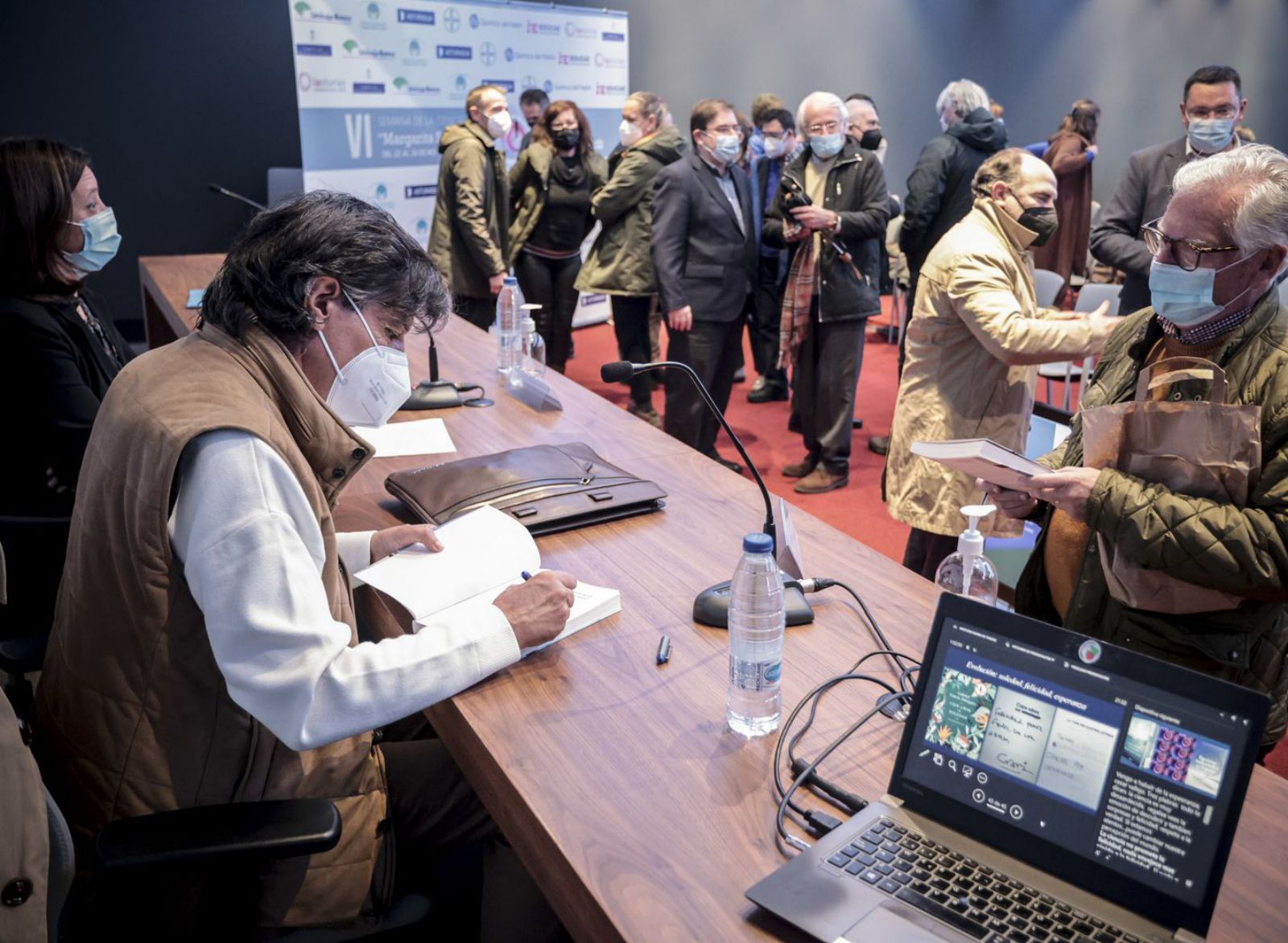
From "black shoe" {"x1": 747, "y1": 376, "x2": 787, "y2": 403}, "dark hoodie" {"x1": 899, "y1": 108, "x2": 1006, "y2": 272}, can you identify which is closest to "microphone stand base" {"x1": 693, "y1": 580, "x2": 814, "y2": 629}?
"dark hoodie" {"x1": 899, "y1": 108, "x2": 1006, "y2": 272}

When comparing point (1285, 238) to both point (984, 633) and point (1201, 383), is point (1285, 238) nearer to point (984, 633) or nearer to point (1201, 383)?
point (1201, 383)

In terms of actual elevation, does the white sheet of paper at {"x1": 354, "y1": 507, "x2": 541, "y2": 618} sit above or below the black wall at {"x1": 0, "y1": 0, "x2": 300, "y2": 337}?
below

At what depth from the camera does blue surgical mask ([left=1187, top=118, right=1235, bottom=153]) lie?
370 cm

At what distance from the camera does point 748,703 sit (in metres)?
1.37

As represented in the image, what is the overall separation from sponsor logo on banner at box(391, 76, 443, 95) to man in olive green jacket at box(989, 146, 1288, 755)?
5504mm

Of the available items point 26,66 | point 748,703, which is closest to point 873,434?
point 748,703

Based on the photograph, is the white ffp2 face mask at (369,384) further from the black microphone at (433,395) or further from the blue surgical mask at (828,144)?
the blue surgical mask at (828,144)

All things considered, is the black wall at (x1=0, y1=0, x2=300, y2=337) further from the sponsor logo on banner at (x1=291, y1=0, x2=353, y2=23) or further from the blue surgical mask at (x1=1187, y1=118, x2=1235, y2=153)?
the blue surgical mask at (x1=1187, y1=118, x2=1235, y2=153)

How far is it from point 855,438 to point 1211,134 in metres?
2.07

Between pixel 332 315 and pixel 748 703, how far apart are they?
0.78m

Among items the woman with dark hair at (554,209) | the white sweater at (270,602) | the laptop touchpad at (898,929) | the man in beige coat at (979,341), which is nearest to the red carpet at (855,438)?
the woman with dark hair at (554,209)

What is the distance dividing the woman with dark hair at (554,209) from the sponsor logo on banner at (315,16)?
1.42 metres

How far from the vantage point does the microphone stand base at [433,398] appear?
2.77 metres

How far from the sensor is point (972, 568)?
1.60 m
